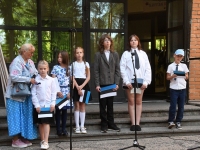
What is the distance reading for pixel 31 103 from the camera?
5.25 metres

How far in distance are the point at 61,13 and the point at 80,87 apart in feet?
8.81

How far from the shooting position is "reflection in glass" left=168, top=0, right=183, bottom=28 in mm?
7743

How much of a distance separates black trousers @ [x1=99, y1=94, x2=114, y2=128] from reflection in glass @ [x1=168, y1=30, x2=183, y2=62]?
2781 mm

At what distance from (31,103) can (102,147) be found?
1.42 m

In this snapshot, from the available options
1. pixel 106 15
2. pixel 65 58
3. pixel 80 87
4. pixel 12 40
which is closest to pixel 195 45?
pixel 106 15

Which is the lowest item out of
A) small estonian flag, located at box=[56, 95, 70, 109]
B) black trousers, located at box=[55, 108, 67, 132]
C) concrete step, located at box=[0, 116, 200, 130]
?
concrete step, located at box=[0, 116, 200, 130]

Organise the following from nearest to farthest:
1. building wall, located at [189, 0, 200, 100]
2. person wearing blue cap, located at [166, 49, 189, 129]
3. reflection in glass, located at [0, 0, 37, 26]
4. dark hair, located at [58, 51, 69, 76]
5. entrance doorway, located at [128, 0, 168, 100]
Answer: dark hair, located at [58, 51, 69, 76] → person wearing blue cap, located at [166, 49, 189, 129] → reflection in glass, located at [0, 0, 37, 26] → building wall, located at [189, 0, 200, 100] → entrance doorway, located at [128, 0, 168, 100]

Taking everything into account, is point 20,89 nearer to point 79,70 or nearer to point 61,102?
point 61,102

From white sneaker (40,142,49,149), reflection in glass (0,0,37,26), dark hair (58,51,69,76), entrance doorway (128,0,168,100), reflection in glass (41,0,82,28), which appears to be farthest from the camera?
entrance doorway (128,0,168,100)

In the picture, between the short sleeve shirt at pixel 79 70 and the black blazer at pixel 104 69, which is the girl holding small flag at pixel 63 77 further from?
the black blazer at pixel 104 69

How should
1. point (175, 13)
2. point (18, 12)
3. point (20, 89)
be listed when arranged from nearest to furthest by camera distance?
1. point (20, 89)
2. point (18, 12)
3. point (175, 13)

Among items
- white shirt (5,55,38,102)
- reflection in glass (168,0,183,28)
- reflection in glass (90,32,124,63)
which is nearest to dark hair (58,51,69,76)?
white shirt (5,55,38,102)

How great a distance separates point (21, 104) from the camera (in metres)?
5.21

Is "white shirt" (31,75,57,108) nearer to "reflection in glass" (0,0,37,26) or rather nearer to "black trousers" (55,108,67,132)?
"black trousers" (55,108,67,132)
